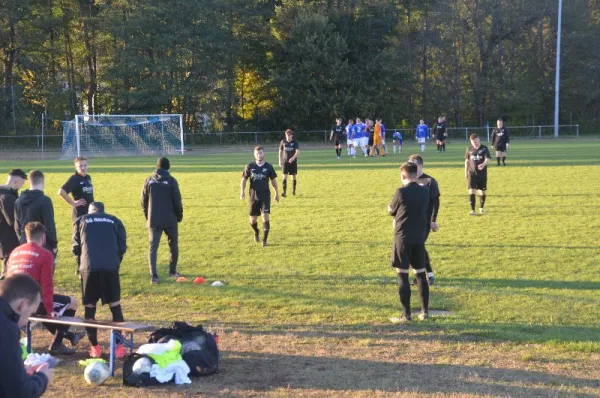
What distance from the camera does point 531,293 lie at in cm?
1010

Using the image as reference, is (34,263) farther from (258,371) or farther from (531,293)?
(531,293)

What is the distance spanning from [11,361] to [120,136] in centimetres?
4398

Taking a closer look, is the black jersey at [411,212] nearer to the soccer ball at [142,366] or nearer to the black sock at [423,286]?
the black sock at [423,286]

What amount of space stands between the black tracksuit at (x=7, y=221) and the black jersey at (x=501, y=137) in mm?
22235

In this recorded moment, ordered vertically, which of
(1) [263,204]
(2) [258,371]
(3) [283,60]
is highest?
(3) [283,60]

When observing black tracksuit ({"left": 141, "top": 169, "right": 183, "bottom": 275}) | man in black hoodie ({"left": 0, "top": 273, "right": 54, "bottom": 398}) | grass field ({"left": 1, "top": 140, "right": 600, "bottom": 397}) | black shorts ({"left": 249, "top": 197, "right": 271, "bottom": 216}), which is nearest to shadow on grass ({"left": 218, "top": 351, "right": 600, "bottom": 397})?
grass field ({"left": 1, "top": 140, "right": 600, "bottom": 397})

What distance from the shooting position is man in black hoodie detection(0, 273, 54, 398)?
377 cm

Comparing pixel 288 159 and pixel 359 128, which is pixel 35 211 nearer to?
pixel 288 159

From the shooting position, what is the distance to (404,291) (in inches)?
347

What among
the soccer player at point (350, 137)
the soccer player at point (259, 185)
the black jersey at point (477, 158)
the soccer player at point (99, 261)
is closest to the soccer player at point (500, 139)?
the soccer player at point (350, 137)

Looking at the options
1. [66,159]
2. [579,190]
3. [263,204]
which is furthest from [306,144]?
[263,204]

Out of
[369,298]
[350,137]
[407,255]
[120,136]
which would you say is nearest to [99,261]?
[407,255]

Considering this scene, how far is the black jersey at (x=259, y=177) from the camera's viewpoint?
44.8 ft

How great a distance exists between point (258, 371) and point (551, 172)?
855 inches
